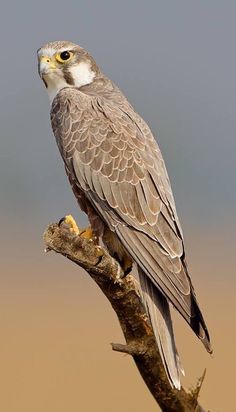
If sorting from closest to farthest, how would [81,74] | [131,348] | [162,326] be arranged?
1. [131,348]
2. [162,326]
3. [81,74]

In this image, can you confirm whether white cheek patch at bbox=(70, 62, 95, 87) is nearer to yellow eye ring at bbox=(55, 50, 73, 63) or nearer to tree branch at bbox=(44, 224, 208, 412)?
yellow eye ring at bbox=(55, 50, 73, 63)

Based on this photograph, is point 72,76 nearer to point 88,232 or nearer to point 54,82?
point 54,82

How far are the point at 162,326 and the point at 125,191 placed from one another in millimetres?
1035

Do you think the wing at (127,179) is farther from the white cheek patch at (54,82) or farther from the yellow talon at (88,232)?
the white cheek patch at (54,82)

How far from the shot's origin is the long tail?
3536 millimetres

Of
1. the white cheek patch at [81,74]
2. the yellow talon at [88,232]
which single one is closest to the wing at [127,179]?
the yellow talon at [88,232]

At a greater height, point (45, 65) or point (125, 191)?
point (45, 65)

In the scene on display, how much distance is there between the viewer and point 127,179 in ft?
14.5

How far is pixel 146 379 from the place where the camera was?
12.2ft

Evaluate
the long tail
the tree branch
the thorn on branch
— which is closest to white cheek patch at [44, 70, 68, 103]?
the tree branch

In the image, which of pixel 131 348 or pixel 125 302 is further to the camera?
pixel 125 302

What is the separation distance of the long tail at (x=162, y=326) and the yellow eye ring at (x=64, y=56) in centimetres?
195

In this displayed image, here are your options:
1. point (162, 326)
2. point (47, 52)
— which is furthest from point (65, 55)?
point (162, 326)

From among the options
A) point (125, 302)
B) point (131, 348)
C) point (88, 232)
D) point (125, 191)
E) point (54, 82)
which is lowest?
point (131, 348)
